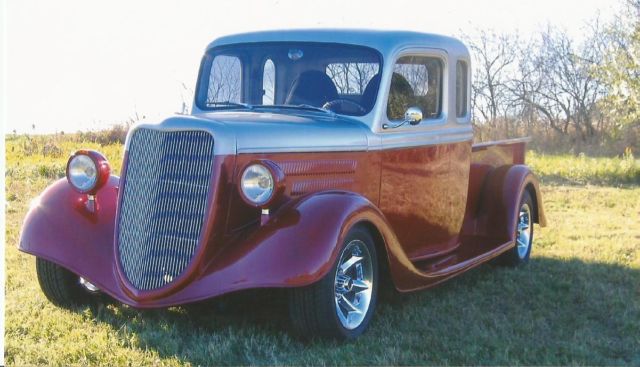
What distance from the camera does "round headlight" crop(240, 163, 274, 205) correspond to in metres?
4.35

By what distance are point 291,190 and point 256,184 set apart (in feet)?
1.24

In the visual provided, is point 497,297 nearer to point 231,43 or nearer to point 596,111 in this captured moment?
point 231,43

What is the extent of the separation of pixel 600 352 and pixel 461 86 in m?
2.54

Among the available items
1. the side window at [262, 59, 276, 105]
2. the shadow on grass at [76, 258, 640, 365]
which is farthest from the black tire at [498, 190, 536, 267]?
the side window at [262, 59, 276, 105]

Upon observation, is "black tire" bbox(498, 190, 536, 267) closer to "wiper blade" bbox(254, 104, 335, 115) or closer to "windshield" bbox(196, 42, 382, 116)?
"windshield" bbox(196, 42, 382, 116)

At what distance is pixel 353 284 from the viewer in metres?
4.60

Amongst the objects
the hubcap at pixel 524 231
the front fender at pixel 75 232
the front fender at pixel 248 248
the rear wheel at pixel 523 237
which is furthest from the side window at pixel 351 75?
the hubcap at pixel 524 231

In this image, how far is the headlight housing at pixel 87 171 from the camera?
5.03 m

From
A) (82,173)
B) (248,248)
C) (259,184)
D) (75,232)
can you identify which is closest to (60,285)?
(75,232)

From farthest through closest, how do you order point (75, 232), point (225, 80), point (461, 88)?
point (461, 88) < point (225, 80) < point (75, 232)

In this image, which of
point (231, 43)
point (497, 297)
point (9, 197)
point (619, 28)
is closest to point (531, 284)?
point (497, 297)

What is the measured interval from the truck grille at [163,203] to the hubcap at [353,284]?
0.85 metres

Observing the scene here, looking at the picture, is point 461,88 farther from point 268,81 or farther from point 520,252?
point 520,252

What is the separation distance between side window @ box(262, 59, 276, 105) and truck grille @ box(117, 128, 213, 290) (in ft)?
4.10
